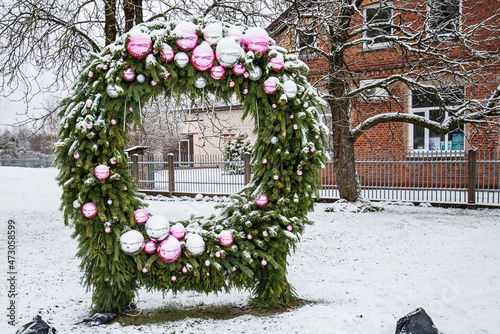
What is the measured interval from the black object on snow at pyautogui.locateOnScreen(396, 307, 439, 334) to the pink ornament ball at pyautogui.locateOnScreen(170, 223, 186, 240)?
2.10 m

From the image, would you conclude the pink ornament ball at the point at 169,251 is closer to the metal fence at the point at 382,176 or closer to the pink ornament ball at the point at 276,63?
the pink ornament ball at the point at 276,63

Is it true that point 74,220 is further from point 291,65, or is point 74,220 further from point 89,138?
point 291,65

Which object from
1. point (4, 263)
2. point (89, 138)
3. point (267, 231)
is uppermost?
point (89, 138)

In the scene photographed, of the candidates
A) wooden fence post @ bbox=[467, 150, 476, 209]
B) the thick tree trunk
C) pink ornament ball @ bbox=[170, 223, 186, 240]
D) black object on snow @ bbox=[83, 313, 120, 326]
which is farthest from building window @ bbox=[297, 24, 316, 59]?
black object on snow @ bbox=[83, 313, 120, 326]

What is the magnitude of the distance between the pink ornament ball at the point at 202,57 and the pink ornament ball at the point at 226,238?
1.65 metres

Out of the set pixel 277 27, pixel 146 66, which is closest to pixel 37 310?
A: pixel 146 66

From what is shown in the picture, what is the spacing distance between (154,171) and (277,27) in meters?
8.56

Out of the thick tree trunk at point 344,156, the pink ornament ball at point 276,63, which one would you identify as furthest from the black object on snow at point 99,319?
the thick tree trunk at point 344,156

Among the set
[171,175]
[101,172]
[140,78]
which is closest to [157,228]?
[101,172]

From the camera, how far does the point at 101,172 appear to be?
3.30m

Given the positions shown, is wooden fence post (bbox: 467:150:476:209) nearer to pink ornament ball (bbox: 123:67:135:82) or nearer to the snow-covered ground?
the snow-covered ground

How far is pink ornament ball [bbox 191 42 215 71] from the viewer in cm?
341

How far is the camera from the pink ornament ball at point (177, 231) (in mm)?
3517

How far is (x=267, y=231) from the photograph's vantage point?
3566 millimetres
